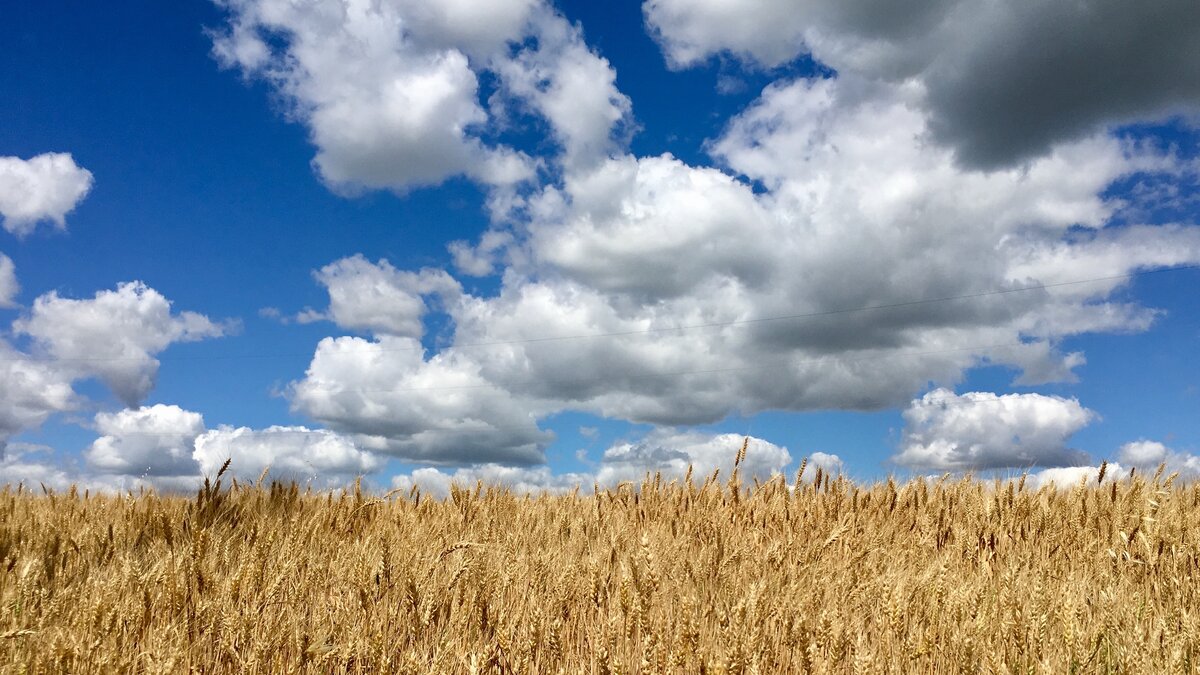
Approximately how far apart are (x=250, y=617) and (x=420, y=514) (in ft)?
10.2

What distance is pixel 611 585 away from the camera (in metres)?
4.14

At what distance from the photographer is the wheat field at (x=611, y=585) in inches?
122

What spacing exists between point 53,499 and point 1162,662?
25.8 feet

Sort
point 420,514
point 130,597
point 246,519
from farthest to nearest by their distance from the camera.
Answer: point 420,514 → point 246,519 → point 130,597

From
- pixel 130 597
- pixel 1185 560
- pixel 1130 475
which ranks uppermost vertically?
pixel 1130 475

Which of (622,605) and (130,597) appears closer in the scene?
(622,605)

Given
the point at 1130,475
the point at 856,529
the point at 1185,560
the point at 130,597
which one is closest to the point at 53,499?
the point at 130,597

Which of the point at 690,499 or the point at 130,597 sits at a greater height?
the point at 690,499

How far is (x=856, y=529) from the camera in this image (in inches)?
234

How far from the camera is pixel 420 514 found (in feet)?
20.6

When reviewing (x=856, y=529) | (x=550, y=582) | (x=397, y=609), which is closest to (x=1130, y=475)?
(x=856, y=529)

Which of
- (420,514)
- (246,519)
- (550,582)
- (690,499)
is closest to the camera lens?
(550,582)

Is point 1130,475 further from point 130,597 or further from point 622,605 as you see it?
point 130,597

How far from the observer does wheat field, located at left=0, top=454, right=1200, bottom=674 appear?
10.2 feet
